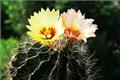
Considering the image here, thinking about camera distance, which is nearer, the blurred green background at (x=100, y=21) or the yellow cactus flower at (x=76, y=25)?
the yellow cactus flower at (x=76, y=25)

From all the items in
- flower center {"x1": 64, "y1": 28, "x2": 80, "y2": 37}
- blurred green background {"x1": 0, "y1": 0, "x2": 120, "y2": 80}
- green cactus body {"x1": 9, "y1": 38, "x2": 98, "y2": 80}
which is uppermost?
blurred green background {"x1": 0, "y1": 0, "x2": 120, "y2": 80}

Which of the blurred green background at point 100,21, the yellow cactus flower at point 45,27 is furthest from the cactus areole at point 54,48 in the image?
the blurred green background at point 100,21

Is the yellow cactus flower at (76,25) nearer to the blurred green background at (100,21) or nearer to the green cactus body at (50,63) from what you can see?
the green cactus body at (50,63)

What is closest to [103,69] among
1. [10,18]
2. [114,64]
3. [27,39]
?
[114,64]

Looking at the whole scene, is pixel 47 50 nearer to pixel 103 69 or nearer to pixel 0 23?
pixel 103 69

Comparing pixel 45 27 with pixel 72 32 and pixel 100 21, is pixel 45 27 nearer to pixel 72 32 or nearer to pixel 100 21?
pixel 72 32

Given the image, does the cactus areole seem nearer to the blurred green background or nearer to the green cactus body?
the green cactus body

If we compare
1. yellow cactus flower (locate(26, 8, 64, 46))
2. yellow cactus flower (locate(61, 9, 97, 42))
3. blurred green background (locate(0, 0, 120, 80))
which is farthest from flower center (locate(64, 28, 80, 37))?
blurred green background (locate(0, 0, 120, 80))
